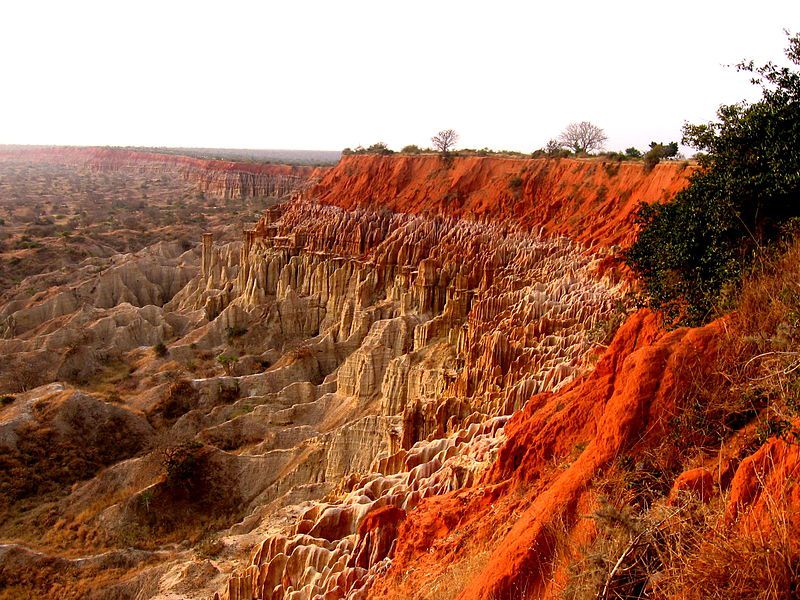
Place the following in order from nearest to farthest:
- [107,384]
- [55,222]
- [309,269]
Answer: [107,384]
[309,269]
[55,222]

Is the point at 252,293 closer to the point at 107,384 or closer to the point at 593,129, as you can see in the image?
the point at 107,384

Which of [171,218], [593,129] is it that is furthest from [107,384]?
[171,218]

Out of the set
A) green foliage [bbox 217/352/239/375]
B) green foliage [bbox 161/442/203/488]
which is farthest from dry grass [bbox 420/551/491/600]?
green foliage [bbox 217/352/239/375]

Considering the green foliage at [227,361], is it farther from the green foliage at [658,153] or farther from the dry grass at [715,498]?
the dry grass at [715,498]

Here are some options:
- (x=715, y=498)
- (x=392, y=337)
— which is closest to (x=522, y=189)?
(x=392, y=337)

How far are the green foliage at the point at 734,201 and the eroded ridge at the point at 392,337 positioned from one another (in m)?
3.41

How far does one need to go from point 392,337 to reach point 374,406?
3.23 meters

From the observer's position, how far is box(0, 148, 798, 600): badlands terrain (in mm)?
7230

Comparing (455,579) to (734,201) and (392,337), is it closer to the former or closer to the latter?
(734,201)

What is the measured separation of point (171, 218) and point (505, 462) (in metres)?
69.7

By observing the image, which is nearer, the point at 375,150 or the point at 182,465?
the point at 182,465

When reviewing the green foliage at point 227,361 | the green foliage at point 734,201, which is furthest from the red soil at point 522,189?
the green foliage at point 227,361

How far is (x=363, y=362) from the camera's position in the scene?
74.6ft

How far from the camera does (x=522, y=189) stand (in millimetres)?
26656
